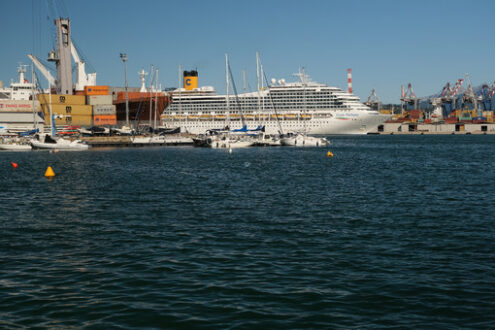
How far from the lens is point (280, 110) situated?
12275 cm

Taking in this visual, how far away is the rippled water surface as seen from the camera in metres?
8.92

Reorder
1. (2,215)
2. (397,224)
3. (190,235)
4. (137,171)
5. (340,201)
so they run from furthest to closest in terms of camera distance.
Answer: (137,171), (340,201), (2,215), (397,224), (190,235)

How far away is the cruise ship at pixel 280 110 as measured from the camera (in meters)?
123

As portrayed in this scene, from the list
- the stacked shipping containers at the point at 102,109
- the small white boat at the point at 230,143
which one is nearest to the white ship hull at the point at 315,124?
the stacked shipping containers at the point at 102,109

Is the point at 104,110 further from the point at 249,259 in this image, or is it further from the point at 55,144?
the point at 249,259

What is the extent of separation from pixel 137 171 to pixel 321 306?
30.7m

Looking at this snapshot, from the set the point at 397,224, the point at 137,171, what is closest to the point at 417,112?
the point at 137,171

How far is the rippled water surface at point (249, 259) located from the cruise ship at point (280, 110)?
98219 millimetres

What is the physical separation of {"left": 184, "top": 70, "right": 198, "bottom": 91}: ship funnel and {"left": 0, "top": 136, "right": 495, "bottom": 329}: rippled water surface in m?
111

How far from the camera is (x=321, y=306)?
923 cm

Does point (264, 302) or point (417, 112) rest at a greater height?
point (417, 112)

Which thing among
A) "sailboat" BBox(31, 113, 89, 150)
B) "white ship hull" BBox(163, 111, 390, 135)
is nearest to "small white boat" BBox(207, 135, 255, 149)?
"sailboat" BBox(31, 113, 89, 150)

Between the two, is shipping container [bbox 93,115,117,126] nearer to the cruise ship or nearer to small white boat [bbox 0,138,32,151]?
the cruise ship

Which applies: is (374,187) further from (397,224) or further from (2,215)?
(2,215)
